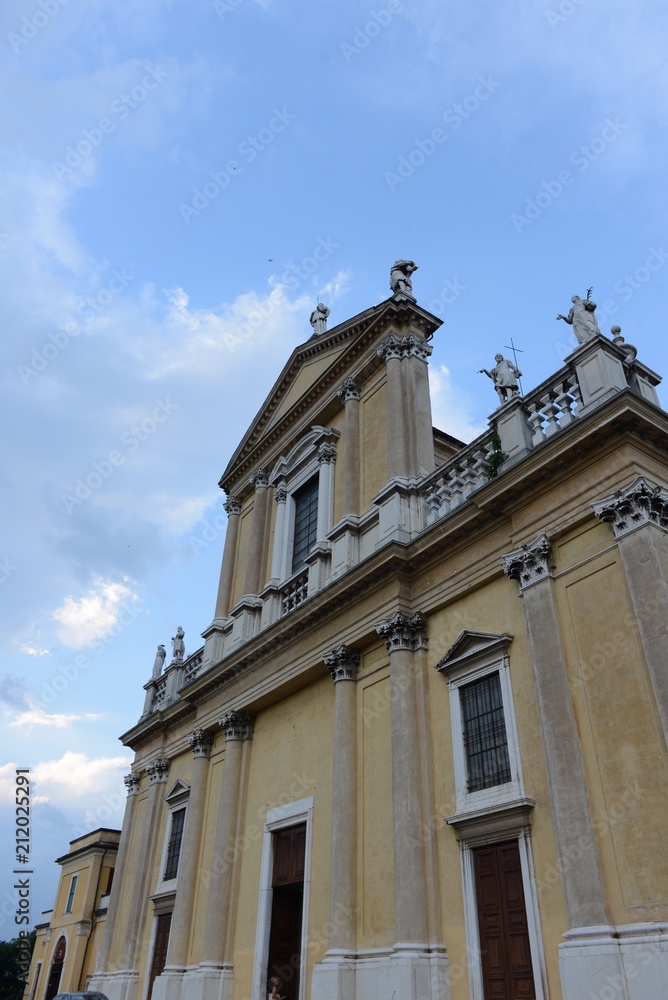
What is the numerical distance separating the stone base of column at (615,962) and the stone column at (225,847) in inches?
310

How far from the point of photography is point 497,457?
37.1 ft

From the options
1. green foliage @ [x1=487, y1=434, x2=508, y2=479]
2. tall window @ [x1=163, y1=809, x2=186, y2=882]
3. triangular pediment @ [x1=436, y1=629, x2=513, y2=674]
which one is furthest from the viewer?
tall window @ [x1=163, y1=809, x2=186, y2=882]

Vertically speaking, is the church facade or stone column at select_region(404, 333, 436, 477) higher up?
stone column at select_region(404, 333, 436, 477)

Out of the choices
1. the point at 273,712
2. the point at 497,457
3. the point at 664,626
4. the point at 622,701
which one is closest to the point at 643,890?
the point at 622,701

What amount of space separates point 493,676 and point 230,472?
11803 millimetres

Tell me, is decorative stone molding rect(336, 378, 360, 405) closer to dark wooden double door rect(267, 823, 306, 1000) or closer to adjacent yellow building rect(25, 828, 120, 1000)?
dark wooden double door rect(267, 823, 306, 1000)

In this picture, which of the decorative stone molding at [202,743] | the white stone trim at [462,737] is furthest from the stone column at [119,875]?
the white stone trim at [462,737]

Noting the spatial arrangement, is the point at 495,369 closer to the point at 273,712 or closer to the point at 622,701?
the point at 622,701

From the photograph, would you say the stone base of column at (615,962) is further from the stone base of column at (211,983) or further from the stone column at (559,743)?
the stone base of column at (211,983)

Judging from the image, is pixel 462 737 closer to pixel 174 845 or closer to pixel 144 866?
pixel 174 845

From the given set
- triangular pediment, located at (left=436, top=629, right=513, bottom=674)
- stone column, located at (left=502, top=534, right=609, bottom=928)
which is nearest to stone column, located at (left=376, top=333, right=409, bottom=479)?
triangular pediment, located at (left=436, top=629, right=513, bottom=674)

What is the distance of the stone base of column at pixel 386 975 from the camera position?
356 inches

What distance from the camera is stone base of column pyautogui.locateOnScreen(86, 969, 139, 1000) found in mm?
16422

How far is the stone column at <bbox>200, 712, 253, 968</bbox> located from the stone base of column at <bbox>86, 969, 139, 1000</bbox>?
442 cm
